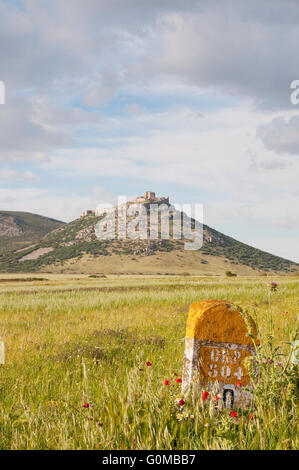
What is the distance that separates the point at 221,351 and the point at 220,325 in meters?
0.31

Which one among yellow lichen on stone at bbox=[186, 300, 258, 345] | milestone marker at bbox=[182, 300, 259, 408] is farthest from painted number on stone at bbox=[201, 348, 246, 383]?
yellow lichen on stone at bbox=[186, 300, 258, 345]

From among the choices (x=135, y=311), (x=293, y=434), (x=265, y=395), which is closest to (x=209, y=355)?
(x=265, y=395)

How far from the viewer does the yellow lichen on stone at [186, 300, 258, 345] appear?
446 cm

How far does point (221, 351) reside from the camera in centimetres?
449

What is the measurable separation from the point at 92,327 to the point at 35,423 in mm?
7698

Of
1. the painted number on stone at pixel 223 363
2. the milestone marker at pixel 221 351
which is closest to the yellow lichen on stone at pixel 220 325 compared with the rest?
the milestone marker at pixel 221 351

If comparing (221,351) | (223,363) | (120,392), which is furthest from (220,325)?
(120,392)

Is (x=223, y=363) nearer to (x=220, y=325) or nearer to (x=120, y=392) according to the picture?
(x=220, y=325)

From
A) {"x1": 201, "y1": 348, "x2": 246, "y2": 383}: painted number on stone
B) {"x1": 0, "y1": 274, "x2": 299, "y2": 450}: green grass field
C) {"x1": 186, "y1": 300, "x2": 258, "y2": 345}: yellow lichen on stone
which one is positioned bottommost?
{"x1": 0, "y1": 274, "x2": 299, "y2": 450}: green grass field

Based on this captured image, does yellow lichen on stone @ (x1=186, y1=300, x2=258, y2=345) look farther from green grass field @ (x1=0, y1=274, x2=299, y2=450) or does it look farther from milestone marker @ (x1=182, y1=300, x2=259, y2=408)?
green grass field @ (x1=0, y1=274, x2=299, y2=450)

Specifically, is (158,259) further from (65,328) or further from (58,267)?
(65,328)

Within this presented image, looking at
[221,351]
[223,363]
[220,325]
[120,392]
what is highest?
[220,325]

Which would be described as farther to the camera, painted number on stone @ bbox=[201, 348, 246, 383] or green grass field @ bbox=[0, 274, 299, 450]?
painted number on stone @ bbox=[201, 348, 246, 383]
